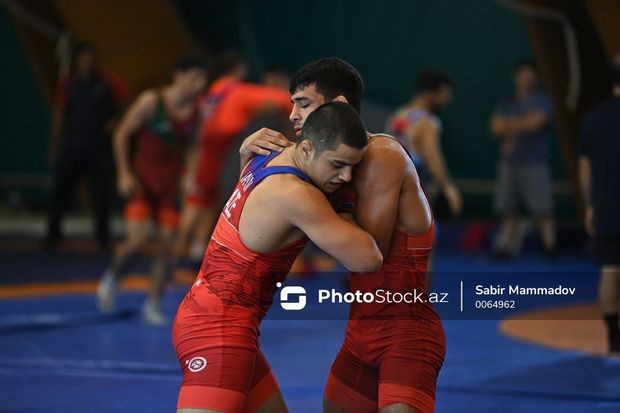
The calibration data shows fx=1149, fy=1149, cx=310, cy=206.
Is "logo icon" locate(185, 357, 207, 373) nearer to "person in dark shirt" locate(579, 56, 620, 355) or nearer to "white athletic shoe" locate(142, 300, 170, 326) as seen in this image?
"person in dark shirt" locate(579, 56, 620, 355)

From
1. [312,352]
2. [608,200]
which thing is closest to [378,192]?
[608,200]

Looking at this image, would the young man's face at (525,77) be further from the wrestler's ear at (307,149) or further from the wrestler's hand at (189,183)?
the wrestler's ear at (307,149)

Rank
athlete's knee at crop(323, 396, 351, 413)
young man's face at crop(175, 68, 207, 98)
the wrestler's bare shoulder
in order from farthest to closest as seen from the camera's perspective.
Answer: young man's face at crop(175, 68, 207, 98)
athlete's knee at crop(323, 396, 351, 413)
the wrestler's bare shoulder

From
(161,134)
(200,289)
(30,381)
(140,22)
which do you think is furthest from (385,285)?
(140,22)

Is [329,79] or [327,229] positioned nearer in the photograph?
[327,229]

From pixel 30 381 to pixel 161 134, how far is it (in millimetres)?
2599

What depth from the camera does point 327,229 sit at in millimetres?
3436

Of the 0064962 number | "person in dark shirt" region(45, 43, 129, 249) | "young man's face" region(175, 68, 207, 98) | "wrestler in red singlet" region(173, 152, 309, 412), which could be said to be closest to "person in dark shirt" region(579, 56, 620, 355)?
the 0064962 number

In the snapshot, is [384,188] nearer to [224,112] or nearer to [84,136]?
[224,112]

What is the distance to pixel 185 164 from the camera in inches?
339

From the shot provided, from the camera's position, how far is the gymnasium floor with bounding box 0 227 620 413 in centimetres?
501

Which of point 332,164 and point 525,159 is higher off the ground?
point 525,159

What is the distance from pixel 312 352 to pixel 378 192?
144 inches

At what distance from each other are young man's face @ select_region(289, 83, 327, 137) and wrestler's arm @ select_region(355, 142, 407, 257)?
9.5 inches
